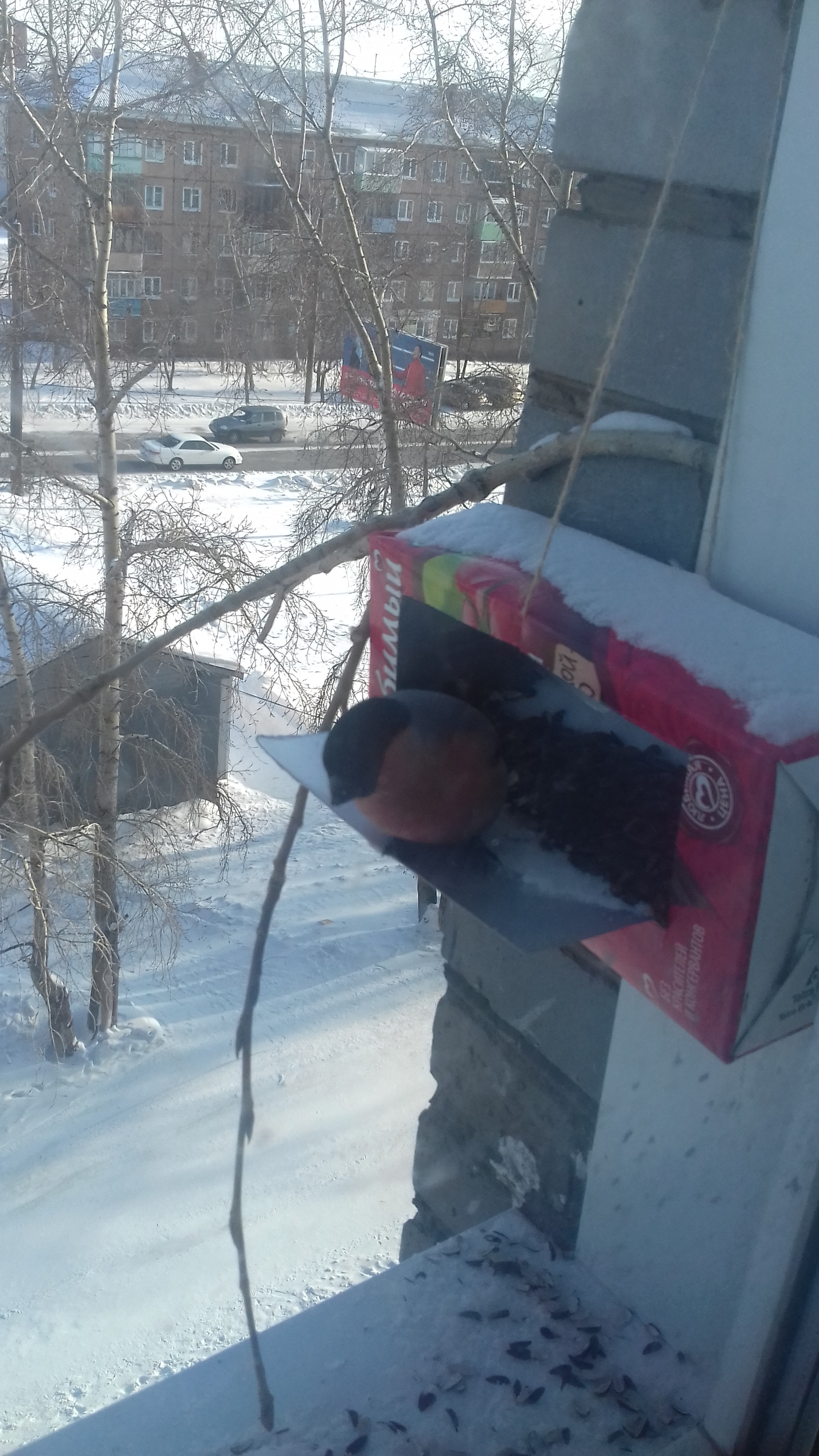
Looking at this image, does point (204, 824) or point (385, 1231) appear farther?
point (204, 824)

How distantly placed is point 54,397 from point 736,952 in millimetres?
6525

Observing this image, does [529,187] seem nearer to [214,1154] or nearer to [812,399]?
[214,1154]

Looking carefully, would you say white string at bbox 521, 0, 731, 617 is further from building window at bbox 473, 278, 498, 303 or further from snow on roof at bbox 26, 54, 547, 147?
building window at bbox 473, 278, 498, 303

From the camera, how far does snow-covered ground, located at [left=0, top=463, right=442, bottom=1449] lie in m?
3.84

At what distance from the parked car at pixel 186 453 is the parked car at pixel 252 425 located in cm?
20

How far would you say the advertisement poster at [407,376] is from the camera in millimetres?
6395

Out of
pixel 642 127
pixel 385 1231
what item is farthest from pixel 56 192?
pixel 642 127

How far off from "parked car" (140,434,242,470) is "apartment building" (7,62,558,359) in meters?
2.70

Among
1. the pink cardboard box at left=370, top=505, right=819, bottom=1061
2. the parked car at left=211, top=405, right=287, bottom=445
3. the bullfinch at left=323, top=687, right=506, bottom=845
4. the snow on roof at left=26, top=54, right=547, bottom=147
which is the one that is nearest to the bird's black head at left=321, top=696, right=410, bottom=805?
the bullfinch at left=323, top=687, right=506, bottom=845

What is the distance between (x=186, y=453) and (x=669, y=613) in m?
10.3

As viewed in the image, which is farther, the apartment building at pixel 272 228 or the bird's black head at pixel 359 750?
the apartment building at pixel 272 228

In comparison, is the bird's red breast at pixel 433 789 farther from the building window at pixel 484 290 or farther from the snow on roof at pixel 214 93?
the building window at pixel 484 290

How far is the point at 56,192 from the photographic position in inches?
232

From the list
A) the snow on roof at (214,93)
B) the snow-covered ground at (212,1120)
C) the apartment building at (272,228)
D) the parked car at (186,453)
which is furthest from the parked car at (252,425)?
the snow on roof at (214,93)
